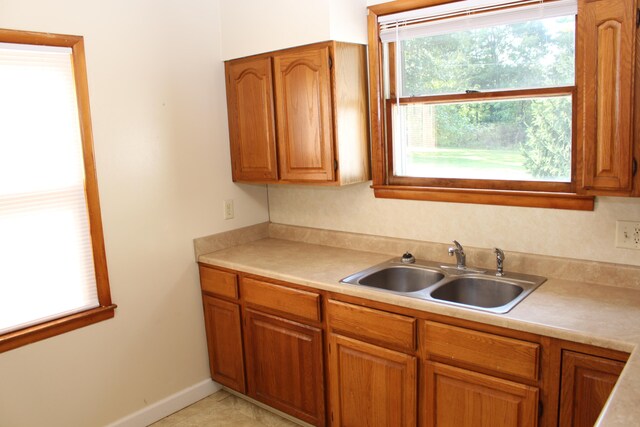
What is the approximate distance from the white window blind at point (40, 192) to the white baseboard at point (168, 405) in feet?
2.32

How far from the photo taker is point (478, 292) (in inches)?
101

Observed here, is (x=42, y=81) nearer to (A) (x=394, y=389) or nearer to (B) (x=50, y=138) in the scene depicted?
(B) (x=50, y=138)

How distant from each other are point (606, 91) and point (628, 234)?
628mm

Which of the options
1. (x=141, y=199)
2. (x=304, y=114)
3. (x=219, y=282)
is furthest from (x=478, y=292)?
(x=141, y=199)

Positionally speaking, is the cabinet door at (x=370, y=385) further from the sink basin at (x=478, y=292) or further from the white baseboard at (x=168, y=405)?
the white baseboard at (x=168, y=405)

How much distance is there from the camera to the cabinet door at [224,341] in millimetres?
3107

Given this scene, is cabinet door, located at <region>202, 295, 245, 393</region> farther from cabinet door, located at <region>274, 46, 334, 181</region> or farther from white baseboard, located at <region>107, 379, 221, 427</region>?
cabinet door, located at <region>274, 46, 334, 181</region>

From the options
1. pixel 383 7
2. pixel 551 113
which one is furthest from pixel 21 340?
pixel 551 113

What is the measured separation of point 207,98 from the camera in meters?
3.20

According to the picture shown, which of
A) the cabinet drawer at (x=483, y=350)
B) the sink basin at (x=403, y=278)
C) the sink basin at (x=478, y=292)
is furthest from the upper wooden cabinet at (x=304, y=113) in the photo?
the cabinet drawer at (x=483, y=350)

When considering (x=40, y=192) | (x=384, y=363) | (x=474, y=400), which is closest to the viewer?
(x=474, y=400)

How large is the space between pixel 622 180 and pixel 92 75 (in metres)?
2.41

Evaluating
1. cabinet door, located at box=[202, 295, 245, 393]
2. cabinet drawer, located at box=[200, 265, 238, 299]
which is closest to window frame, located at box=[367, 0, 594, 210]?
cabinet drawer, located at box=[200, 265, 238, 299]

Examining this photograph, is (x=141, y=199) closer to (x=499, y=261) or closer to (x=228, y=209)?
(x=228, y=209)
